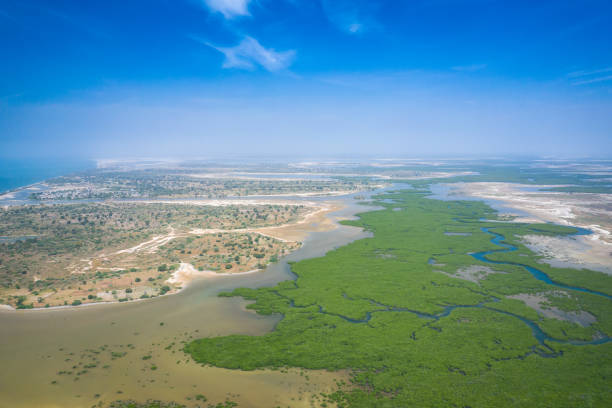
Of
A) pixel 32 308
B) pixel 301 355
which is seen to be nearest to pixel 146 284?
pixel 32 308

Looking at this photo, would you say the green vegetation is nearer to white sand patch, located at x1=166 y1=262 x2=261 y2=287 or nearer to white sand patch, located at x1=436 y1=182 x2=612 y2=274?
white sand patch, located at x1=166 y1=262 x2=261 y2=287

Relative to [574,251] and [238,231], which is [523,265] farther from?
[238,231]

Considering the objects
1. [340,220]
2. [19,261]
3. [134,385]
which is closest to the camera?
[134,385]

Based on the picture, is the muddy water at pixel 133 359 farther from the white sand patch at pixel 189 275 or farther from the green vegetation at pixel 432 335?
the white sand patch at pixel 189 275

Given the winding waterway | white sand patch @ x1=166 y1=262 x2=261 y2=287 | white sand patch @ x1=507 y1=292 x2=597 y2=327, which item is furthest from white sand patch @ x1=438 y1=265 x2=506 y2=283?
white sand patch @ x1=166 y1=262 x2=261 y2=287

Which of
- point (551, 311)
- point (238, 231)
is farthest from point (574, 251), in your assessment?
point (238, 231)

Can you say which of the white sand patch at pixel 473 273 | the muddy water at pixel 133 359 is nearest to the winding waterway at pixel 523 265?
the white sand patch at pixel 473 273

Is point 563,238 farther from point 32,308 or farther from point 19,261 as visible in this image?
point 19,261
